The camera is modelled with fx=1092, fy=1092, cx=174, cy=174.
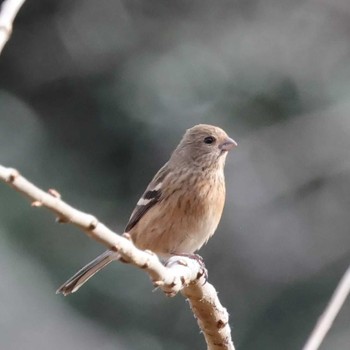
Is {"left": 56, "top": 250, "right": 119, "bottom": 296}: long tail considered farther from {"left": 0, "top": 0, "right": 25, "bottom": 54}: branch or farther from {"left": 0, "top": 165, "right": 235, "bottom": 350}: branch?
{"left": 0, "top": 0, "right": 25, "bottom": 54}: branch

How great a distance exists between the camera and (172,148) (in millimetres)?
8859

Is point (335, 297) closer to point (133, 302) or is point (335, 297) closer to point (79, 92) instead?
point (133, 302)

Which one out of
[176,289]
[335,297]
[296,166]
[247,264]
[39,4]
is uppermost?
[39,4]

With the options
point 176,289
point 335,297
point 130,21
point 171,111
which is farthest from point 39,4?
point 335,297

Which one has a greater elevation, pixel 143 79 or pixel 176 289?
pixel 143 79

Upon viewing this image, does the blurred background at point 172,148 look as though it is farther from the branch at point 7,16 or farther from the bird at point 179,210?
the branch at point 7,16

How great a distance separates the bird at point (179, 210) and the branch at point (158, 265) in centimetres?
164

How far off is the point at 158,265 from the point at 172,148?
6298 mm

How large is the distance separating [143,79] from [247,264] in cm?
190

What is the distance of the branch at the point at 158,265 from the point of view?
1926 mm

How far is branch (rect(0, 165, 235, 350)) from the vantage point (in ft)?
6.32

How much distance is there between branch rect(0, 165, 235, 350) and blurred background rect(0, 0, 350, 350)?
4.83m

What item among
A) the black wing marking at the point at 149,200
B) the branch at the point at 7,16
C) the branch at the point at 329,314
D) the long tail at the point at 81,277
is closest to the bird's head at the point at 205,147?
the black wing marking at the point at 149,200

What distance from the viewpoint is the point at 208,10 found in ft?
34.7
